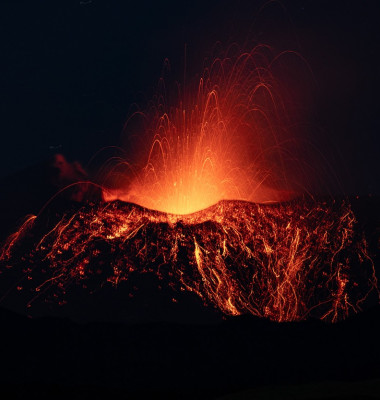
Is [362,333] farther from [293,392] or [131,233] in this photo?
[131,233]

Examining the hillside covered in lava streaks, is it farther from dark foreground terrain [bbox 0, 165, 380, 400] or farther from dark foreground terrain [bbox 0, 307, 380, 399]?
dark foreground terrain [bbox 0, 307, 380, 399]

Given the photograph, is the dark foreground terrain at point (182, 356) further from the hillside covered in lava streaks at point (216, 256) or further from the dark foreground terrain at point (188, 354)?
the hillside covered in lava streaks at point (216, 256)

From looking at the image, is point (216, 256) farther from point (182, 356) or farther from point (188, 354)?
point (182, 356)

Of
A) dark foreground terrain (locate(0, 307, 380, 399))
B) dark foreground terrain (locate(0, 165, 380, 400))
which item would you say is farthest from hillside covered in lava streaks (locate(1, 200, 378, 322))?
dark foreground terrain (locate(0, 307, 380, 399))

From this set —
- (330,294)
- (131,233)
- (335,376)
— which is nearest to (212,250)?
(131,233)

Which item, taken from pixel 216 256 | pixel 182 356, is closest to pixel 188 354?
pixel 182 356

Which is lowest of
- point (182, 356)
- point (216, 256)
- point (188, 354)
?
point (182, 356)

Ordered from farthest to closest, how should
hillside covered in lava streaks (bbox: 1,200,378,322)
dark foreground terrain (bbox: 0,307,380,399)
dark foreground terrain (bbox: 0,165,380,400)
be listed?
hillside covered in lava streaks (bbox: 1,200,378,322), dark foreground terrain (bbox: 0,307,380,399), dark foreground terrain (bbox: 0,165,380,400)

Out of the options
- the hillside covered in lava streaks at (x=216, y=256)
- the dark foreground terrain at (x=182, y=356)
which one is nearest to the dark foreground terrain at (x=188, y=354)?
the dark foreground terrain at (x=182, y=356)
